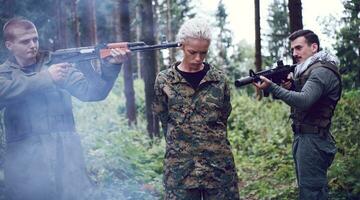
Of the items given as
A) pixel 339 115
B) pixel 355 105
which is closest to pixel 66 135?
pixel 339 115

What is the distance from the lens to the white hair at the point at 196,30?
10.9ft

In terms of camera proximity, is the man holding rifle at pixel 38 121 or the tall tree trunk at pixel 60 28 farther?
the tall tree trunk at pixel 60 28

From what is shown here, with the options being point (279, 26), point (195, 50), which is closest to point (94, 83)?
point (195, 50)

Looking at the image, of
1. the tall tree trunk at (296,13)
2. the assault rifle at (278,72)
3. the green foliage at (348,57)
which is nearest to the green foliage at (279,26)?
the green foliage at (348,57)

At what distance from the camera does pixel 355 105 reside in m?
11.0

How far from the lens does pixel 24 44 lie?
3.53m

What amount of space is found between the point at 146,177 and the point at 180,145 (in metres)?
4.78

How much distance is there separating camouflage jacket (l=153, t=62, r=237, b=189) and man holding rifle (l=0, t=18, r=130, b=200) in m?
0.69

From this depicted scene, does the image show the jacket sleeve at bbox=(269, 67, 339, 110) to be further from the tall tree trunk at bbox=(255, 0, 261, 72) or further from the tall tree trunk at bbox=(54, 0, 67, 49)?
the tall tree trunk at bbox=(255, 0, 261, 72)

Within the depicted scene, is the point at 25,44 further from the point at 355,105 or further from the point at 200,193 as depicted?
the point at 355,105

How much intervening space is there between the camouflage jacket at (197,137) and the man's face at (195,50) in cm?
16

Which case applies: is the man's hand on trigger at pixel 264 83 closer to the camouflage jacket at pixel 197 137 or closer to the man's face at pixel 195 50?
the camouflage jacket at pixel 197 137

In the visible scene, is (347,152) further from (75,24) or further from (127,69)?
(75,24)

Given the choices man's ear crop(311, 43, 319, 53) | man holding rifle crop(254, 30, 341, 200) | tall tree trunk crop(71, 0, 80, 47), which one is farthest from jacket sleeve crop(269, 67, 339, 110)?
tall tree trunk crop(71, 0, 80, 47)
